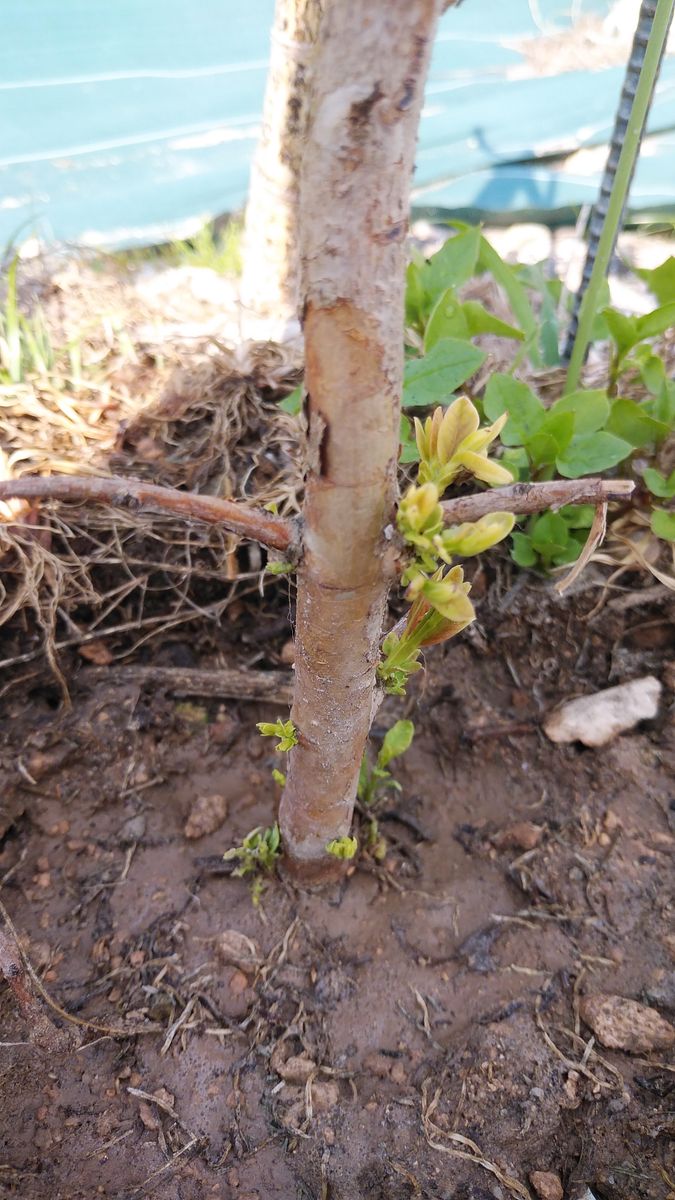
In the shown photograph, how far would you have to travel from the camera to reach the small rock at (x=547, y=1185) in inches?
35.4

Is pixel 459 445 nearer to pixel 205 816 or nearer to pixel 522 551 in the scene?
pixel 522 551

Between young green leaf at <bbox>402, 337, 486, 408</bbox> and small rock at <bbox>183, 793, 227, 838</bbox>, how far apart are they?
69 centimetres

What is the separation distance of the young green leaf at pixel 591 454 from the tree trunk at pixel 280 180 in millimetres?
693

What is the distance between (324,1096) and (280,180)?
6.06 feet

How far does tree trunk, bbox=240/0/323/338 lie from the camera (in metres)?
1.67

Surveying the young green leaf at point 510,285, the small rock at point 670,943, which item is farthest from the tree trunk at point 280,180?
the small rock at point 670,943

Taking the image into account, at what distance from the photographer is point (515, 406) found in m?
1.31

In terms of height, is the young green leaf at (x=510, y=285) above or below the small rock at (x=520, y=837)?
above

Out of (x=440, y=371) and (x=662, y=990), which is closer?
(x=662, y=990)

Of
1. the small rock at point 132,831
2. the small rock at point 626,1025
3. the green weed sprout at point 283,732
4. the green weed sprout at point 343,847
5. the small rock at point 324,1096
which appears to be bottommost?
the small rock at point 324,1096

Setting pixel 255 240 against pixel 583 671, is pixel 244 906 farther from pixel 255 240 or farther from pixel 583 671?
pixel 255 240

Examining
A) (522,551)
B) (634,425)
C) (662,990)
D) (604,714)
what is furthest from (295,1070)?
(634,425)

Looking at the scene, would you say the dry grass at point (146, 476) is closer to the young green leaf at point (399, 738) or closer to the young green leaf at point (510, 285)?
the young green leaf at point (510, 285)

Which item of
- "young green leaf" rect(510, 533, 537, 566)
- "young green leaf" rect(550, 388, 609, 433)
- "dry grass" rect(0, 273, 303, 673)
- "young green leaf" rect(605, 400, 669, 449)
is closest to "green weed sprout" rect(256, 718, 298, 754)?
"dry grass" rect(0, 273, 303, 673)
